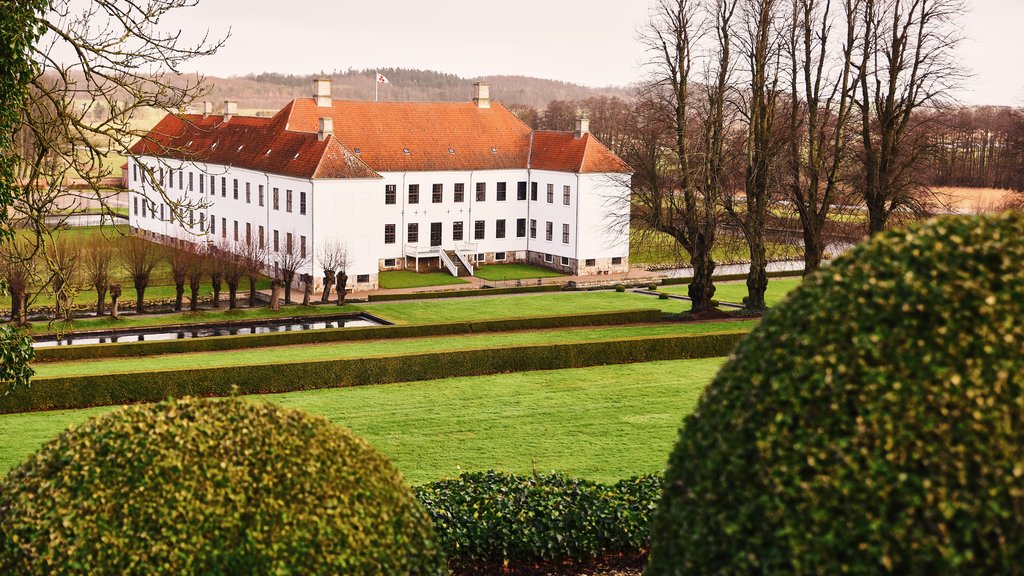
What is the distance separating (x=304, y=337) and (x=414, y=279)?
22.7 m

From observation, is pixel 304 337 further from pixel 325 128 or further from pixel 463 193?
pixel 463 193

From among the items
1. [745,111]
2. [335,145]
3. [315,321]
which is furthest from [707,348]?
[335,145]

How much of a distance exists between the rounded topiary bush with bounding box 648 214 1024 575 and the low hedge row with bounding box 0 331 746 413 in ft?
51.2

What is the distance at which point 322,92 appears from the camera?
5741 centimetres

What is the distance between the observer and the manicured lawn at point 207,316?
3675 cm

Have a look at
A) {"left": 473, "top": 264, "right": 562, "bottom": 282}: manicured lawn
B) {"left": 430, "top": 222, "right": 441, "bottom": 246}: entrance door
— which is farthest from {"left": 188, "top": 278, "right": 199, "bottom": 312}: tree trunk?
{"left": 430, "top": 222, "right": 441, "bottom": 246}: entrance door

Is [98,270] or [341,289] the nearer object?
[98,270]

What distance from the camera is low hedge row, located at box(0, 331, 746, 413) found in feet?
66.3

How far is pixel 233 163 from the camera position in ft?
181

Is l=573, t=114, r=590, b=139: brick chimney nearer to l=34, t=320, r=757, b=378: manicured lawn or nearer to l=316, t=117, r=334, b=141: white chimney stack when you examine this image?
l=316, t=117, r=334, b=141: white chimney stack

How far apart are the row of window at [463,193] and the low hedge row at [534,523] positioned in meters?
44.8

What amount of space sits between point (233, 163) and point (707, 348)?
35997 mm

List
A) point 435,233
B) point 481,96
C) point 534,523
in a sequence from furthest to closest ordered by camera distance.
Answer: point 481,96
point 435,233
point 534,523

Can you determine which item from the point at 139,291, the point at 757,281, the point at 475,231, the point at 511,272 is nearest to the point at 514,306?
the point at 757,281
